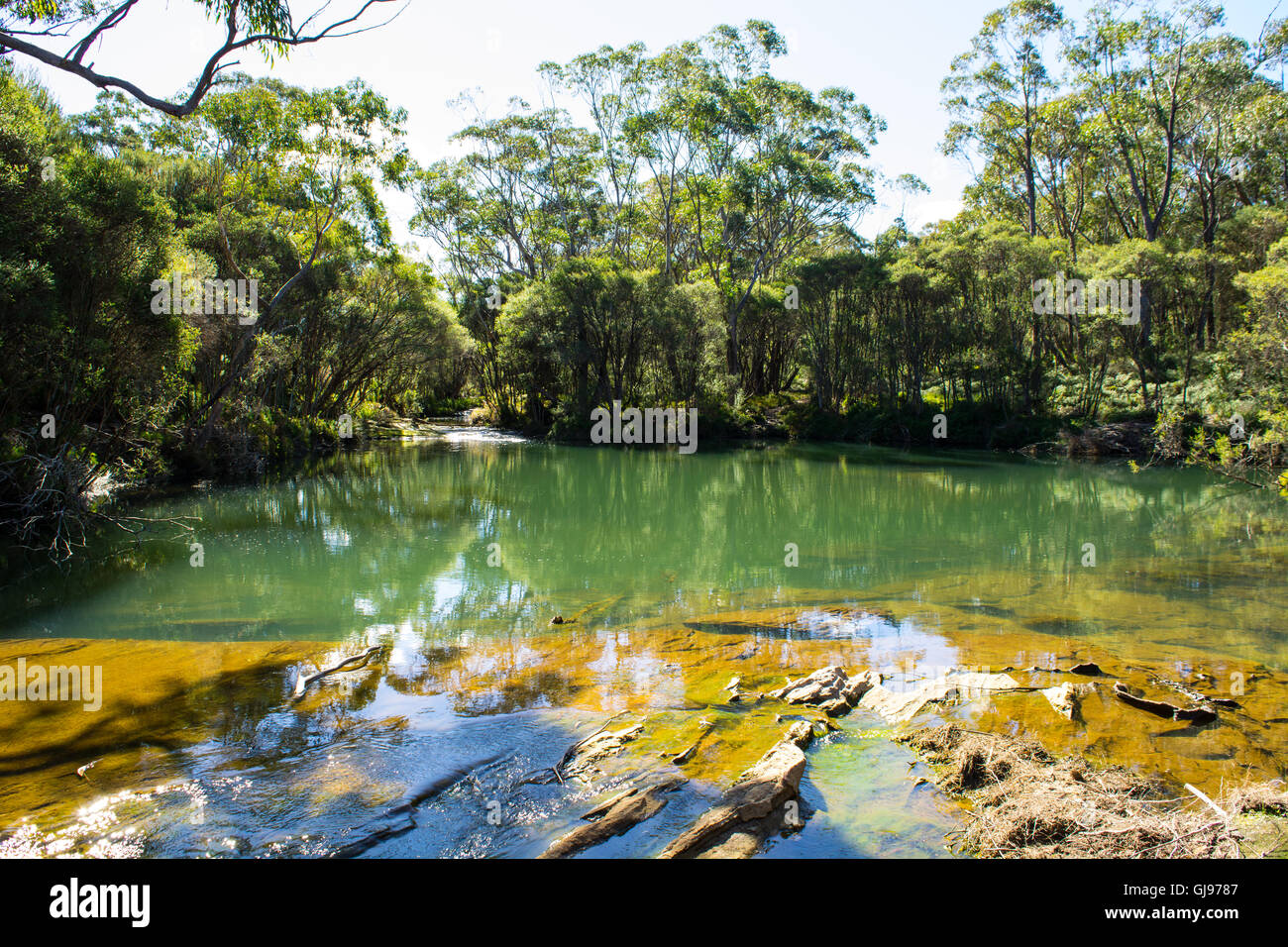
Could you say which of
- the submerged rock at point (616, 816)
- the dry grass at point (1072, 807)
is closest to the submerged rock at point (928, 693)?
the dry grass at point (1072, 807)

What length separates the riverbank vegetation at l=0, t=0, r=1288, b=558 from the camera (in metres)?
13.8

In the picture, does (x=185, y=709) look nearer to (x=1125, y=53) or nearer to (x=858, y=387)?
(x=858, y=387)

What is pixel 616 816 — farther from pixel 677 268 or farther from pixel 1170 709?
pixel 677 268

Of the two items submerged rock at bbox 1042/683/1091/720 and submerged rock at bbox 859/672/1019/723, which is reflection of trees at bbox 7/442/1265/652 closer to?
submerged rock at bbox 859/672/1019/723

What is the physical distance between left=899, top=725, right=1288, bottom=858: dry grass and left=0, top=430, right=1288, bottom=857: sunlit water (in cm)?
29

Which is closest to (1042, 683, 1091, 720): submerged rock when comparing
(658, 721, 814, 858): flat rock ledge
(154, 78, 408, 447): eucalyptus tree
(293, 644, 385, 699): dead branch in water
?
(658, 721, 814, 858): flat rock ledge

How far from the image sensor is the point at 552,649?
→ 7785mm

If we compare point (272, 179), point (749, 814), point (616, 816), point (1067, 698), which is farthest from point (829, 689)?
point (272, 179)

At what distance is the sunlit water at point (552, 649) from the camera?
4305 mm

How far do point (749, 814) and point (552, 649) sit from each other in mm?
4084

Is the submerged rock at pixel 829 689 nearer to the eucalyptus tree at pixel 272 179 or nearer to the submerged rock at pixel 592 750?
the submerged rock at pixel 592 750

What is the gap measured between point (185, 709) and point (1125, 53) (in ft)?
129

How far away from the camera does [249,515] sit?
53.8 feet
